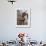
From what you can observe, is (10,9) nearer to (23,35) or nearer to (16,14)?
(16,14)

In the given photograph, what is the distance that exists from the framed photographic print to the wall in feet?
0.37

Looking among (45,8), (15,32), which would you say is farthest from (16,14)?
(45,8)

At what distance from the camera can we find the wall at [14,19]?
488 cm

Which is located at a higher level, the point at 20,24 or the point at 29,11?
the point at 29,11

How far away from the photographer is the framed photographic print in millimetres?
4914

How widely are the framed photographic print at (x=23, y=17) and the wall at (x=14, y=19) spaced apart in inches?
4.4

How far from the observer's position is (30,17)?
493 centimetres

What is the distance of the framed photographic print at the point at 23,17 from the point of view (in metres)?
4.91

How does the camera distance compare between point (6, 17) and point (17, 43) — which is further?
point (6, 17)

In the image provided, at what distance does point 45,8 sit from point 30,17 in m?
0.65

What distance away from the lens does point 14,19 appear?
491 cm

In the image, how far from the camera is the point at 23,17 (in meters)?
4.94

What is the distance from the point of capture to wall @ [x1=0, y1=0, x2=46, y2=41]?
16.0 ft

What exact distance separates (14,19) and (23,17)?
0.34 metres
